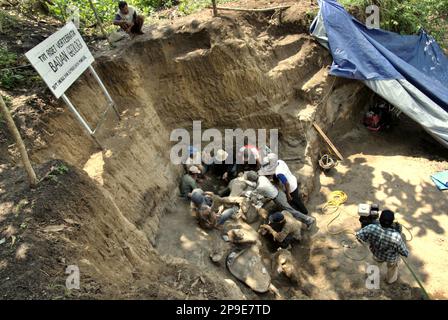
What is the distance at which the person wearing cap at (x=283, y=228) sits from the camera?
643 cm

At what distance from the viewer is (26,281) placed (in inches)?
138

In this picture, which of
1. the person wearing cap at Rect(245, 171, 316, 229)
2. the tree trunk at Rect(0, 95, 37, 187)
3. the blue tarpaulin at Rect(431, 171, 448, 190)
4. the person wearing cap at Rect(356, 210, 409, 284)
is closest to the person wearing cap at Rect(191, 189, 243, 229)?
the person wearing cap at Rect(245, 171, 316, 229)

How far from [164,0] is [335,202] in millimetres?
8255

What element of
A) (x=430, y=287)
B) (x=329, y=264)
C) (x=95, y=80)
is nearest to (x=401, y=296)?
(x=430, y=287)

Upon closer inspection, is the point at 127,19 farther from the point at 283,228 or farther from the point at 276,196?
A: the point at 283,228

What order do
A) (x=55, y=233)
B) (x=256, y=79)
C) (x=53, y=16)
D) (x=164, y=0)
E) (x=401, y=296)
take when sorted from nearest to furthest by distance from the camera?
(x=55, y=233), (x=401, y=296), (x=256, y=79), (x=53, y=16), (x=164, y=0)

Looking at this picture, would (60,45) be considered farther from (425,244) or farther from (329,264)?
(425,244)

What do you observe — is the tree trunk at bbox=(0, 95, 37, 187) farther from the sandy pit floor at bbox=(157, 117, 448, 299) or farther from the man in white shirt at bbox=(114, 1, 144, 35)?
the man in white shirt at bbox=(114, 1, 144, 35)

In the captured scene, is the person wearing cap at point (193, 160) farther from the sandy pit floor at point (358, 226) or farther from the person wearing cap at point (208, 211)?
the sandy pit floor at point (358, 226)

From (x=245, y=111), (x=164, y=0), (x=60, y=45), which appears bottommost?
(x=245, y=111)

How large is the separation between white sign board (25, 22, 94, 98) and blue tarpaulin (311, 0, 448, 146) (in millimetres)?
5683

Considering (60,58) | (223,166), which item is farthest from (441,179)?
(60,58)

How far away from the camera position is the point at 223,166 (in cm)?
817

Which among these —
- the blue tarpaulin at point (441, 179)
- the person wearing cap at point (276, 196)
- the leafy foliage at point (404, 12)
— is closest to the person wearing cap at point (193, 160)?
the person wearing cap at point (276, 196)
